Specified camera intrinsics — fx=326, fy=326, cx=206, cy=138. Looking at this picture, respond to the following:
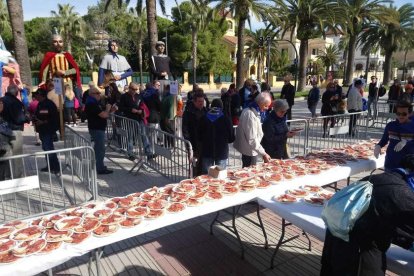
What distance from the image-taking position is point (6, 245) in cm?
256

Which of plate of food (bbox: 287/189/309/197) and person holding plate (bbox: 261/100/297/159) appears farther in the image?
person holding plate (bbox: 261/100/297/159)

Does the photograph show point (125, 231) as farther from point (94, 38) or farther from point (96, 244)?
point (94, 38)

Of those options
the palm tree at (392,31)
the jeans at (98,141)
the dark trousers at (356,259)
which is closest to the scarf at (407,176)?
the dark trousers at (356,259)

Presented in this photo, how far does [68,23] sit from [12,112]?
144ft

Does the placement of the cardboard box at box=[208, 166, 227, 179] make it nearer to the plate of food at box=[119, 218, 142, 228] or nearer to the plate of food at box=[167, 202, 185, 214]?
the plate of food at box=[167, 202, 185, 214]

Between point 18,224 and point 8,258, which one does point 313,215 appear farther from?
point 18,224

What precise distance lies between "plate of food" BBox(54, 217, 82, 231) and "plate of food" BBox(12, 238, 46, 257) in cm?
19

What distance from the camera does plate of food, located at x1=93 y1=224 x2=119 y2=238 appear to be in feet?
8.96

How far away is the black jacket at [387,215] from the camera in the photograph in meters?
2.19

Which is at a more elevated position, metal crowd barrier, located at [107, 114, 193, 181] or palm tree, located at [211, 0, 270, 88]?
palm tree, located at [211, 0, 270, 88]

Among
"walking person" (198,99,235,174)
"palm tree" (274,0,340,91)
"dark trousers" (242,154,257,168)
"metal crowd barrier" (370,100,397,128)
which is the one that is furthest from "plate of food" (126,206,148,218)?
"palm tree" (274,0,340,91)

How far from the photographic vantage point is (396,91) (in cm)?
1305

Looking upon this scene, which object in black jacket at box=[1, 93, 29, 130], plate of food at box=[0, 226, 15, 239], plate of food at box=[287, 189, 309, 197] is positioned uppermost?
black jacket at box=[1, 93, 29, 130]

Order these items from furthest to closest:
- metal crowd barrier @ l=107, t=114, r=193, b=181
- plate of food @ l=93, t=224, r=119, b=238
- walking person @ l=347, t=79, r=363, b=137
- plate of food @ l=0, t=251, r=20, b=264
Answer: walking person @ l=347, t=79, r=363, b=137, metal crowd barrier @ l=107, t=114, r=193, b=181, plate of food @ l=93, t=224, r=119, b=238, plate of food @ l=0, t=251, r=20, b=264
